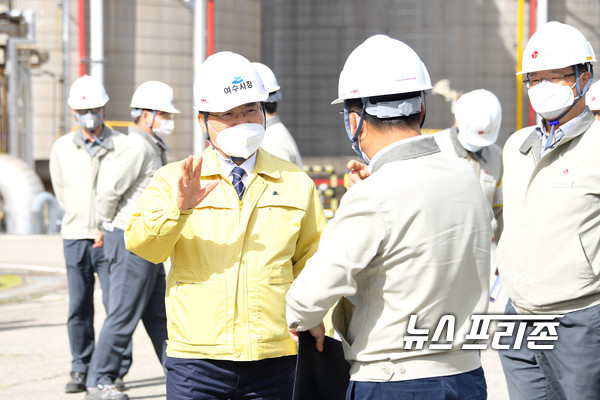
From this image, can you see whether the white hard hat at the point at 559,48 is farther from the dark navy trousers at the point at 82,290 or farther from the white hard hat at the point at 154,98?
the dark navy trousers at the point at 82,290

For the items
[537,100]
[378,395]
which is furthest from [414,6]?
[378,395]

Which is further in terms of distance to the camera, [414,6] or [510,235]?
[414,6]

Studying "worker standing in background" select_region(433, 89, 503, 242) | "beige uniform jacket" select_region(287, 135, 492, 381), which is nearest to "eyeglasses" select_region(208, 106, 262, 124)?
"beige uniform jacket" select_region(287, 135, 492, 381)

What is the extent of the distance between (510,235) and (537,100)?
1.97ft

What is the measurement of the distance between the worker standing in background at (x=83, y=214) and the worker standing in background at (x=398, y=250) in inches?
154

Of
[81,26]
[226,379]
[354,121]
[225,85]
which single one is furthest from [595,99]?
[81,26]

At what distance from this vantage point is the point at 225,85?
3631 millimetres

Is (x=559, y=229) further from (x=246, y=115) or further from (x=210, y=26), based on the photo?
(x=210, y=26)

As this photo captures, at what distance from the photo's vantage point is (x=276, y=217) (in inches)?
143

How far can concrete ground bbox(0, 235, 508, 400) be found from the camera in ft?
21.7

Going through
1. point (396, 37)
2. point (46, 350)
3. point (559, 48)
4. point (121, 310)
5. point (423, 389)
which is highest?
point (396, 37)

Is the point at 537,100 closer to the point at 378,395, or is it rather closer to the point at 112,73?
the point at 378,395

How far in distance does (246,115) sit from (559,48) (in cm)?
141

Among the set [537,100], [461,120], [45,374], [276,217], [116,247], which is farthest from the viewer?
[45,374]
